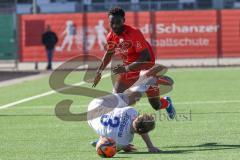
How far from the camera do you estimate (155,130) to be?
13953 millimetres

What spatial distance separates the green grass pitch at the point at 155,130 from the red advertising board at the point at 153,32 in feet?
44.9

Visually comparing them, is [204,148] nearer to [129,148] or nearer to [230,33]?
[129,148]

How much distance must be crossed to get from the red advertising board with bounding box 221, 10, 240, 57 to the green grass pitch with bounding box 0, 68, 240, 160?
13604mm

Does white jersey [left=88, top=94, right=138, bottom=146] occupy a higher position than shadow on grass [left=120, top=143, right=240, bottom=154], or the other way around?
white jersey [left=88, top=94, right=138, bottom=146]

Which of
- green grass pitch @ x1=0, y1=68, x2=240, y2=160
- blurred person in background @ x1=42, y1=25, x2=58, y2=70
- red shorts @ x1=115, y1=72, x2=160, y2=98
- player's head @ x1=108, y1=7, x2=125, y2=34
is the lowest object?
blurred person in background @ x1=42, y1=25, x2=58, y2=70

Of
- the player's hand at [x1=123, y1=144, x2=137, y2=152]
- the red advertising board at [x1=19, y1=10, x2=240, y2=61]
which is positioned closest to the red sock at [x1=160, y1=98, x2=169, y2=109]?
the player's hand at [x1=123, y1=144, x2=137, y2=152]

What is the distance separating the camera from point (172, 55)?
124 feet

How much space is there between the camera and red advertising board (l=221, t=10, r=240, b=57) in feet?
123

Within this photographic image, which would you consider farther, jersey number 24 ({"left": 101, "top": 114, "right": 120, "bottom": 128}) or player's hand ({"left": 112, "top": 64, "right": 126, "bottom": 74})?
player's hand ({"left": 112, "top": 64, "right": 126, "bottom": 74})

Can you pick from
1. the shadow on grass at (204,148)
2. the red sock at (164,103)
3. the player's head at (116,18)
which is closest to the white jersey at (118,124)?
the shadow on grass at (204,148)

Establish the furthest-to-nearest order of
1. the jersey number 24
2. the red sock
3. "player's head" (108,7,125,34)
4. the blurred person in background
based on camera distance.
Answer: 1. the blurred person in background
2. the red sock
3. "player's head" (108,7,125,34)
4. the jersey number 24

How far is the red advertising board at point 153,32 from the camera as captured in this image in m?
37.5

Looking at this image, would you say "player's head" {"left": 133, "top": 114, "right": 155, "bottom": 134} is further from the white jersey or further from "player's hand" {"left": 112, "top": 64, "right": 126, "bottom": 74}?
"player's hand" {"left": 112, "top": 64, "right": 126, "bottom": 74}

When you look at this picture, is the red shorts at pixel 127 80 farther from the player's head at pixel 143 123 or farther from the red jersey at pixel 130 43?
the player's head at pixel 143 123
